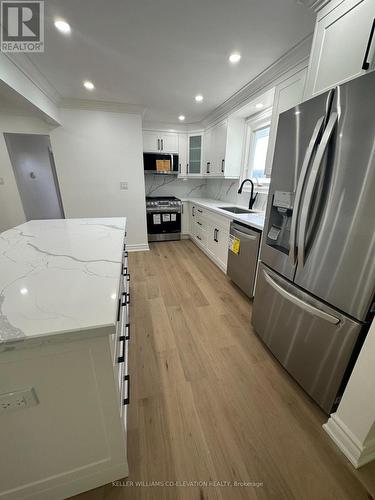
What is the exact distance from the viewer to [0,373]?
23.7 inches

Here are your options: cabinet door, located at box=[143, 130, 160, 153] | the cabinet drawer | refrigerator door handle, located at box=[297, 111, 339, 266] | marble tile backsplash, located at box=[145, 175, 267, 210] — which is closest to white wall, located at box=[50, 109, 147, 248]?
cabinet door, located at box=[143, 130, 160, 153]

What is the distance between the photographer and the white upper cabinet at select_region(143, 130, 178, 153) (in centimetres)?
388

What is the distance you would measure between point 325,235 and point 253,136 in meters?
2.64

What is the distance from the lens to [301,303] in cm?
118

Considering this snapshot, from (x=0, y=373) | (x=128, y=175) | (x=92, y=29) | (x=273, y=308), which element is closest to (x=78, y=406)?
(x=0, y=373)

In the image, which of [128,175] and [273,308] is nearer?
[273,308]

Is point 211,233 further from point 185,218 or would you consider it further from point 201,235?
point 185,218

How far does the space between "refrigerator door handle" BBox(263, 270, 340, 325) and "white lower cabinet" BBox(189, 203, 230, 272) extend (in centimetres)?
129

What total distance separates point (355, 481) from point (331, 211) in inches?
50.9

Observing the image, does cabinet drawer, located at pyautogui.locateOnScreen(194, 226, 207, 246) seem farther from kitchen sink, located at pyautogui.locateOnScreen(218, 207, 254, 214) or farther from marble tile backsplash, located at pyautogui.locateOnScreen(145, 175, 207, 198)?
marble tile backsplash, located at pyautogui.locateOnScreen(145, 175, 207, 198)

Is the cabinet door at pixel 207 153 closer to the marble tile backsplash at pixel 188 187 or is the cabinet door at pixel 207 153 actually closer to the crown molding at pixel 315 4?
the marble tile backsplash at pixel 188 187

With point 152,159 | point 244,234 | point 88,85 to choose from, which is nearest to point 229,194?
point 152,159

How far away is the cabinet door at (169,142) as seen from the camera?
3.93 m

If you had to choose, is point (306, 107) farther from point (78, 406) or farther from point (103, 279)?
point (78, 406)
